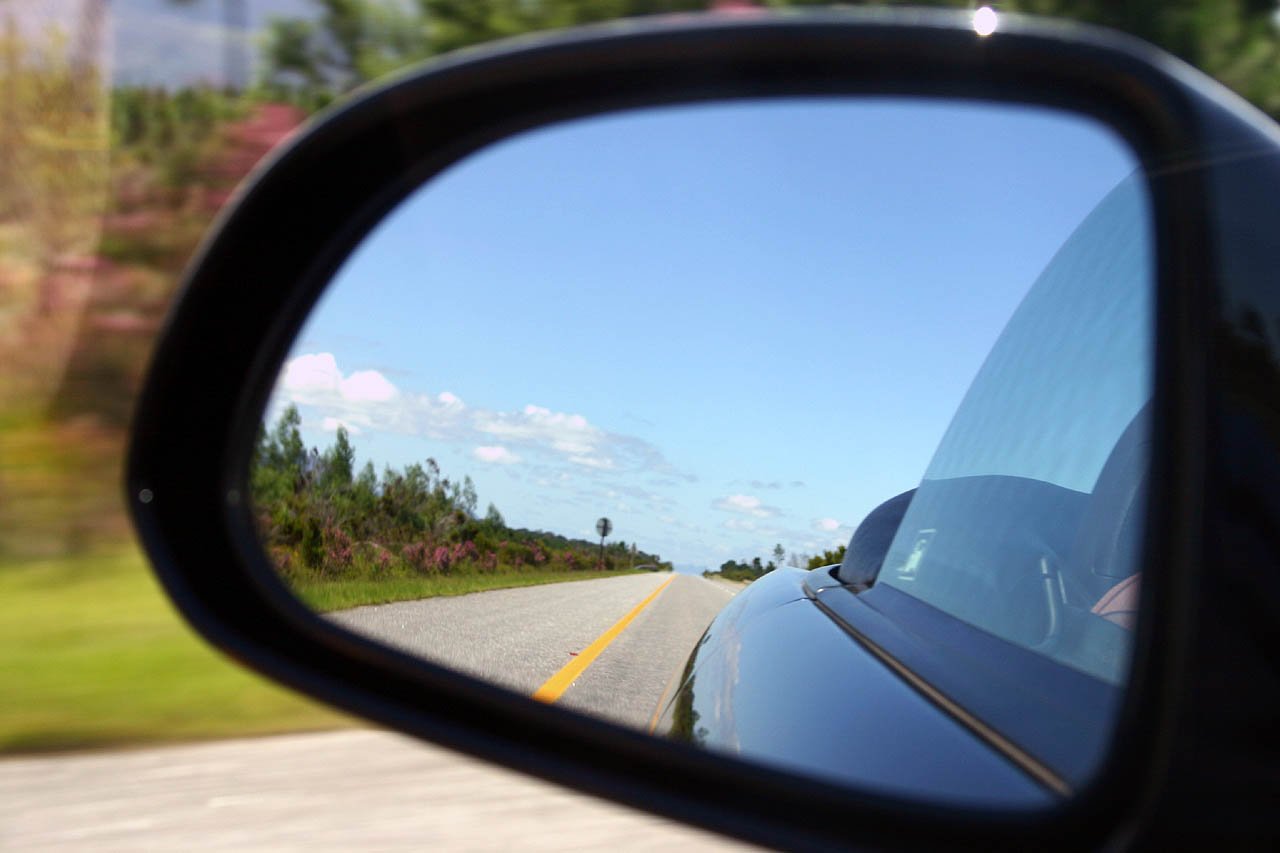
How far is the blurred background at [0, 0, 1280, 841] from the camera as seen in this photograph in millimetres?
7031

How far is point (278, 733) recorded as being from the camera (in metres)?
5.46

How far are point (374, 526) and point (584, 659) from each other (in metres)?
0.35

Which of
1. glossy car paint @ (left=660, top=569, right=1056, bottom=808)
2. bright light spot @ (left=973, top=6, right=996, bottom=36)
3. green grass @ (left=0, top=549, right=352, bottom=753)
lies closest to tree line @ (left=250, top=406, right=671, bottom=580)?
glossy car paint @ (left=660, top=569, right=1056, bottom=808)

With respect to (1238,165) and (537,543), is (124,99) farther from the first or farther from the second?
(1238,165)

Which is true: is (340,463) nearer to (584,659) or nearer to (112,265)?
(584,659)

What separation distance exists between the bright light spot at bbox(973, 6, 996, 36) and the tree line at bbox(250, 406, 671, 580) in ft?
2.34

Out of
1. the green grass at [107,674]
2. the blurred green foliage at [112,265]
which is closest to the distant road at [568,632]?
the green grass at [107,674]

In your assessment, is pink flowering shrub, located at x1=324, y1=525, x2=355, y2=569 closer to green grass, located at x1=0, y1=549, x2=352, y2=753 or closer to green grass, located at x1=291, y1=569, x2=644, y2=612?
green grass, located at x1=291, y1=569, x2=644, y2=612

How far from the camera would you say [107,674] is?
6387 millimetres

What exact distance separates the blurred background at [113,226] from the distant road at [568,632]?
4.56 m

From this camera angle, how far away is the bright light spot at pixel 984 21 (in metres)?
1.17

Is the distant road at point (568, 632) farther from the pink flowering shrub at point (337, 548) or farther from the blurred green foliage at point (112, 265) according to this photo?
the blurred green foliage at point (112, 265)

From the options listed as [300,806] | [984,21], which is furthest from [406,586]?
[300,806]

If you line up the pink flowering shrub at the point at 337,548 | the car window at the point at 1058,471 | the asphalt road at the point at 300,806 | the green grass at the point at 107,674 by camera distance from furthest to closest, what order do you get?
the green grass at the point at 107,674
the asphalt road at the point at 300,806
the pink flowering shrub at the point at 337,548
the car window at the point at 1058,471
